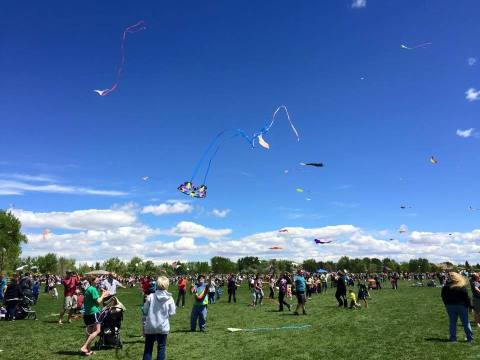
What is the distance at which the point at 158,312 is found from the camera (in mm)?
7617

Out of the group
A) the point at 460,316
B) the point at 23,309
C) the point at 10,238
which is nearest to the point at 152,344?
the point at 460,316

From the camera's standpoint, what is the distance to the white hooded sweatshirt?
7539 millimetres

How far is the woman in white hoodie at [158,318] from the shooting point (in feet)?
24.8

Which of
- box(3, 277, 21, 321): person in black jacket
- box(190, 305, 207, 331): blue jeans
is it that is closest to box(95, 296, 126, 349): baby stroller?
box(190, 305, 207, 331): blue jeans

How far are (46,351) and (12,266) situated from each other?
91047mm

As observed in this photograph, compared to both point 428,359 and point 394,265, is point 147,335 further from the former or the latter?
point 394,265

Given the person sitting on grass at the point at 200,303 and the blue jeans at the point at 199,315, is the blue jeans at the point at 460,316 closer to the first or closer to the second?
the person sitting on grass at the point at 200,303

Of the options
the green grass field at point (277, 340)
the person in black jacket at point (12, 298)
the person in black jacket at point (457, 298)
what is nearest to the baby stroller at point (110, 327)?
the green grass field at point (277, 340)

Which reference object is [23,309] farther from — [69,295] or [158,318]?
[158,318]

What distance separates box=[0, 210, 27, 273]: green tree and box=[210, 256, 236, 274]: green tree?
87.2 meters

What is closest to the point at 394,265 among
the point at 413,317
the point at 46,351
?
the point at 413,317

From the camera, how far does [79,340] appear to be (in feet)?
40.3

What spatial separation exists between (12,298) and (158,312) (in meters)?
13.5

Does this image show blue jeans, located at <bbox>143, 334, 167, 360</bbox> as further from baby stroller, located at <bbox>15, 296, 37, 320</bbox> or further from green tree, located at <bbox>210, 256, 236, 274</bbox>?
green tree, located at <bbox>210, 256, 236, 274</bbox>
